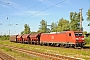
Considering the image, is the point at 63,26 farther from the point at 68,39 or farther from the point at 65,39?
the point at 68,39

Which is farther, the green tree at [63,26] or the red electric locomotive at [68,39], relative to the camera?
the green tree at [63,26]

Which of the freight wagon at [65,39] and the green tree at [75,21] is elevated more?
the green tree at [75,21]

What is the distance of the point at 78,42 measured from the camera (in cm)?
3225

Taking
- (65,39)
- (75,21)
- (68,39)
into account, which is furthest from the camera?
(75,21)

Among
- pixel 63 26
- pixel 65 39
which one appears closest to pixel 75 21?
pixel 63 26

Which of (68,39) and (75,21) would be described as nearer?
(68,39)

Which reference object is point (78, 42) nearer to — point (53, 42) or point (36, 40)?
point (53, 42)

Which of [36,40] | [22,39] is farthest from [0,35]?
[36,40]

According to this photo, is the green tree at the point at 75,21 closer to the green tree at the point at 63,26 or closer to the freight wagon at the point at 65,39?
the green tree at the point at 63,26

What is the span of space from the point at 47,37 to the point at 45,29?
9046cm

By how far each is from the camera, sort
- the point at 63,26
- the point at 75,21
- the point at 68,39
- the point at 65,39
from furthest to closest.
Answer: the point at 63,26 < the point at 75,21 < the point at 65,39 < the point at 68,39

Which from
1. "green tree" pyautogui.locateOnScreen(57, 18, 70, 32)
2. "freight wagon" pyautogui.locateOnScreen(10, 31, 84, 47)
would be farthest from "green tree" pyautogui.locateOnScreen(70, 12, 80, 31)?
"freight wagon" pyautogui.locateOnScreen(10, 31, 84, 47)

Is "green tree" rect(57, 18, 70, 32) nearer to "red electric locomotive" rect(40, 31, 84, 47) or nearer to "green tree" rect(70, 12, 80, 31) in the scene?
"green tree" rect(70, 12, 80, 31)

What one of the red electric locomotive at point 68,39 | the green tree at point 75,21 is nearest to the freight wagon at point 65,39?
the red electric locomotive at point 68,39
